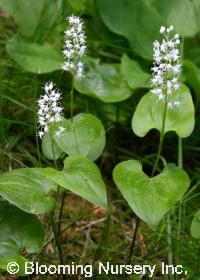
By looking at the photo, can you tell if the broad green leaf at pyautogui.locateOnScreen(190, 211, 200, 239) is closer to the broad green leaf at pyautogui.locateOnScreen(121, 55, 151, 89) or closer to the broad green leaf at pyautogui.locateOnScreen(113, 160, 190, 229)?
the broad green leaf at pyautogui.locateOnScreen(113, 160, 190, 229)

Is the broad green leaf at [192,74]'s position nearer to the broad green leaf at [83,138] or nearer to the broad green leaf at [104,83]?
the broad green leaf at [104,83]

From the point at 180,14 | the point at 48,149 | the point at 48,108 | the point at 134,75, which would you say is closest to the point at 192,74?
the point at 134,75

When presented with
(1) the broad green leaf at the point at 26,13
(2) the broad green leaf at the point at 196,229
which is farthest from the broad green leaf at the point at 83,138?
(1) the broad green leaf at the point at 26,13

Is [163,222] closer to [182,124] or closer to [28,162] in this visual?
[182,124]

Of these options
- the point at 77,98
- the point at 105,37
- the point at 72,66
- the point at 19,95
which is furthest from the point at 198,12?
the point at 72,66

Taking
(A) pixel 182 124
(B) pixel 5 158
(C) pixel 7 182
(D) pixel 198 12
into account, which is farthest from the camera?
(D) pixel 198 12

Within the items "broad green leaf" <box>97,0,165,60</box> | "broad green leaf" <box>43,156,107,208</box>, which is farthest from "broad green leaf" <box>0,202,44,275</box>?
"broad green leaf" <box>97,0,165,60</box>
